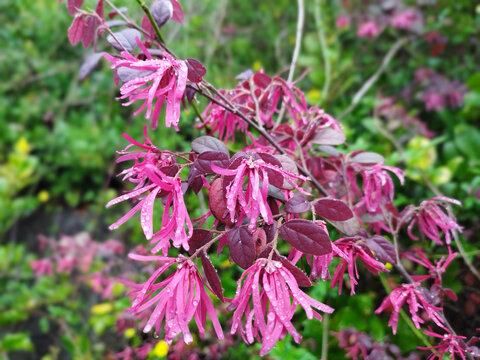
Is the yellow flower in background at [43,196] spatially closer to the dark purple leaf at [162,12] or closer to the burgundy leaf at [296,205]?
the dark purple leaf at [162,12]

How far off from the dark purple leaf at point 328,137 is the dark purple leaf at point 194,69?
263 millimetres

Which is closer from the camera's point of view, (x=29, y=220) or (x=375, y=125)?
(x=375, y=125)

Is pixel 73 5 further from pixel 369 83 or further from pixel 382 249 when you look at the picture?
pixel 369 83

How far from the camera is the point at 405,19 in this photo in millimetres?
1768

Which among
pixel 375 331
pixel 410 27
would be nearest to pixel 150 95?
pixel 375 331

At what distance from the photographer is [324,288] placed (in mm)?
820

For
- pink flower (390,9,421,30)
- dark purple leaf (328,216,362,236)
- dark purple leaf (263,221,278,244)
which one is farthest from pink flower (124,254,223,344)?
pink flower (390,9,421,30)

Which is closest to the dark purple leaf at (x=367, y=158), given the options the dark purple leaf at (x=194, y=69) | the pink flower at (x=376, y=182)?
the pink flower at (x=376, y=182)

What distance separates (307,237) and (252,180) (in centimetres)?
10

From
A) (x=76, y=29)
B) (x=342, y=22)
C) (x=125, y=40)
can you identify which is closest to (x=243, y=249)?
(x=125, y=40)

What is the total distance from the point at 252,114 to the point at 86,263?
1.16 m

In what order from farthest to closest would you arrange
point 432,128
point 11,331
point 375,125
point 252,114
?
point 432,128
point 11,331
point 375,125
point 252,114

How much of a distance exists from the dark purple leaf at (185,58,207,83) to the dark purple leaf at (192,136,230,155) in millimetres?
82

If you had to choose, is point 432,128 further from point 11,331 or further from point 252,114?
point 11,331
